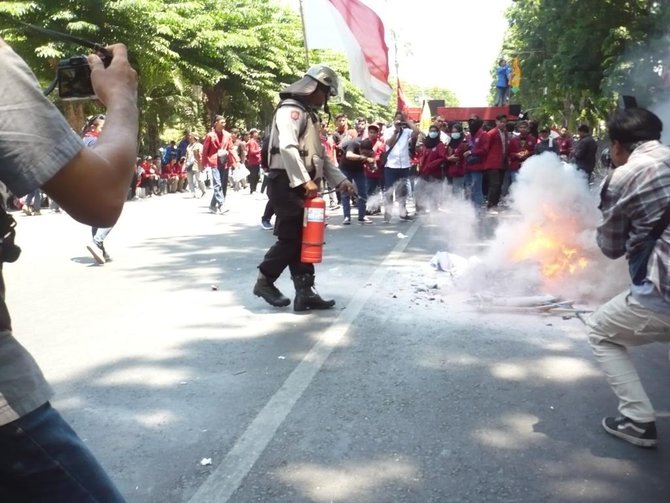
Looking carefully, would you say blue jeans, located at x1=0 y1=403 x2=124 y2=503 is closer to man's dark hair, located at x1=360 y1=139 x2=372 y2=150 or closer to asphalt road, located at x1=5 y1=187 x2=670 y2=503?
asphalt road, located at x1=5 y1=187 x2=670 y2=503

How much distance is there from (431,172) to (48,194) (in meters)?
12.1

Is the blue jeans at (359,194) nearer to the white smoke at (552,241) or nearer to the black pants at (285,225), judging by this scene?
the white smoke at (552,241)

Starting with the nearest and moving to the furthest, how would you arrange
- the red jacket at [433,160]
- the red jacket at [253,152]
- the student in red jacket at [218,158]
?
the red jacket at [433,160] < the student in red jacket at [218,158] < the red jacket at [253,152]

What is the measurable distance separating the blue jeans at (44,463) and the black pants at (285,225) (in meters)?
4.10

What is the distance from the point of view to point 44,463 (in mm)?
1386

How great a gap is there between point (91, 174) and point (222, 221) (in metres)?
11.3

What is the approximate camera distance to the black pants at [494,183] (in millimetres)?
12336

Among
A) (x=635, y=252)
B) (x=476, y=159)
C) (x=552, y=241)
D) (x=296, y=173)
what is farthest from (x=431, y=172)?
(x=635, y=252)

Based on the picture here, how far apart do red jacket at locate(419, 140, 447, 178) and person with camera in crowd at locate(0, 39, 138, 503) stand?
11.7m

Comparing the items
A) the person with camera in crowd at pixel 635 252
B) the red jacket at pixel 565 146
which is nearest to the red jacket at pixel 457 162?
the red jacket at pixel 565 146

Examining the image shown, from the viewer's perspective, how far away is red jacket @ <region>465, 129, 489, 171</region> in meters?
12.2

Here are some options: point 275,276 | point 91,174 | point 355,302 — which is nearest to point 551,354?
point 355,302

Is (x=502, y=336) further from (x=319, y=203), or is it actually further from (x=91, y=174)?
(x=91, y=174)

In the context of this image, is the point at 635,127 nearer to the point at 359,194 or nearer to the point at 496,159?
the point at 359,194
